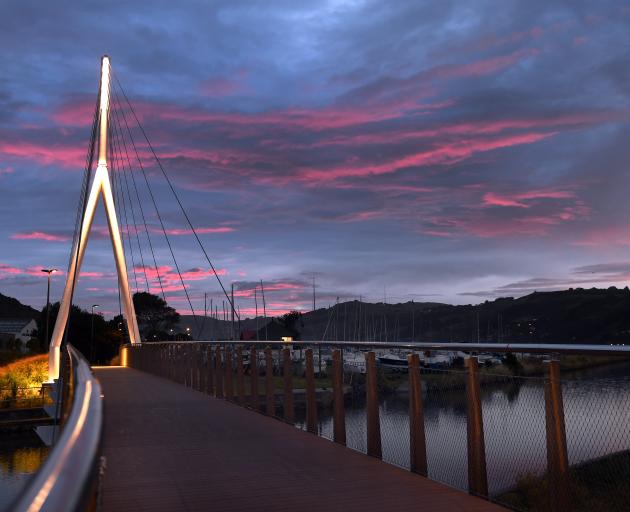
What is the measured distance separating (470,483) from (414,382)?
39.3 inches

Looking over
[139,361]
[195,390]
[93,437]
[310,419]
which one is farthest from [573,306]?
[93,437]

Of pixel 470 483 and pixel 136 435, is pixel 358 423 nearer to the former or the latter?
pixel 470 483

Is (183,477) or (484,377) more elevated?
(484,377)

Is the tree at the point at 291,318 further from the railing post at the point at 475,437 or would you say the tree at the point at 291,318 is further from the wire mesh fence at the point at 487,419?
the railing post at the point at 475,437

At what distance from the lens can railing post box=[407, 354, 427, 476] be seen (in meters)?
6.40

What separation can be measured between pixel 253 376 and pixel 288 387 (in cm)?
156

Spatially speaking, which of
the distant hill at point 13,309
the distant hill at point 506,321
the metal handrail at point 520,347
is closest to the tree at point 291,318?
the distant hill at point 506,321

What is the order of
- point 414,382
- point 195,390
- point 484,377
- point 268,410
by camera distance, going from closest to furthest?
1. point 484,377
2. point 414,382
3. point 268,410
4. point 195,390

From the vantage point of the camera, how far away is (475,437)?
5.69 m

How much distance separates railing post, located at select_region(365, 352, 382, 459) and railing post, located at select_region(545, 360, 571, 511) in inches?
101

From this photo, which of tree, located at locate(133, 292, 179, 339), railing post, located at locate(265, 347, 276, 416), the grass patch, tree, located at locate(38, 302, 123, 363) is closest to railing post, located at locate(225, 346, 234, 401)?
railing post, located at locate(265, 347, 276, 416)

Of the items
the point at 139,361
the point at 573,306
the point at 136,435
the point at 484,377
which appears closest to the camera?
the point at 484,377

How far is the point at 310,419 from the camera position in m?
9.20

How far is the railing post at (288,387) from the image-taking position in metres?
9.99
